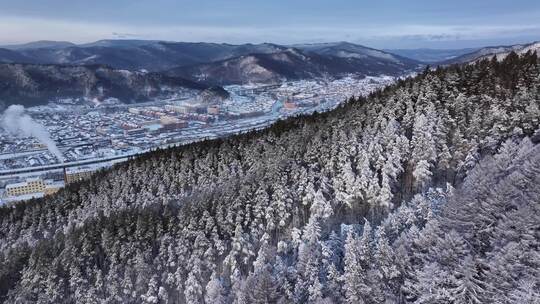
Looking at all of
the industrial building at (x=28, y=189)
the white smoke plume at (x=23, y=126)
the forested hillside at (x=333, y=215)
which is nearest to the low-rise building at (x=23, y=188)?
the industrial building at (x=28, y=189)

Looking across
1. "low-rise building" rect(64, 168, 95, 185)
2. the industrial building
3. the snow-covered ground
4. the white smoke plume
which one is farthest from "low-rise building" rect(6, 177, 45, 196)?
the white smoke plume

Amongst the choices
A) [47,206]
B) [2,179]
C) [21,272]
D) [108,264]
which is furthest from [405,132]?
[2,179]

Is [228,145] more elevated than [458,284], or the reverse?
[458,284]

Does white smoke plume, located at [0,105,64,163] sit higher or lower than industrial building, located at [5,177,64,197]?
lower

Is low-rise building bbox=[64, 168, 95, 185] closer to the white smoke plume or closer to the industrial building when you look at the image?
the industrial building

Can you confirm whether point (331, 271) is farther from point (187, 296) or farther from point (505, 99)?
point (505, 99)

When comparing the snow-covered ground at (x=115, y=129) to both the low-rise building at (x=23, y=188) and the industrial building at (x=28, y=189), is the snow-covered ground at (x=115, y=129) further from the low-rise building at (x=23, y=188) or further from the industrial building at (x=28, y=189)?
the industrial building at (x=28, y=189)

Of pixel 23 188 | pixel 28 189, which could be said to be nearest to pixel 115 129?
pixel 28 189

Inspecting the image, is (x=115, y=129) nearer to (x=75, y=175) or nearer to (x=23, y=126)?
(x=23, y=126)
